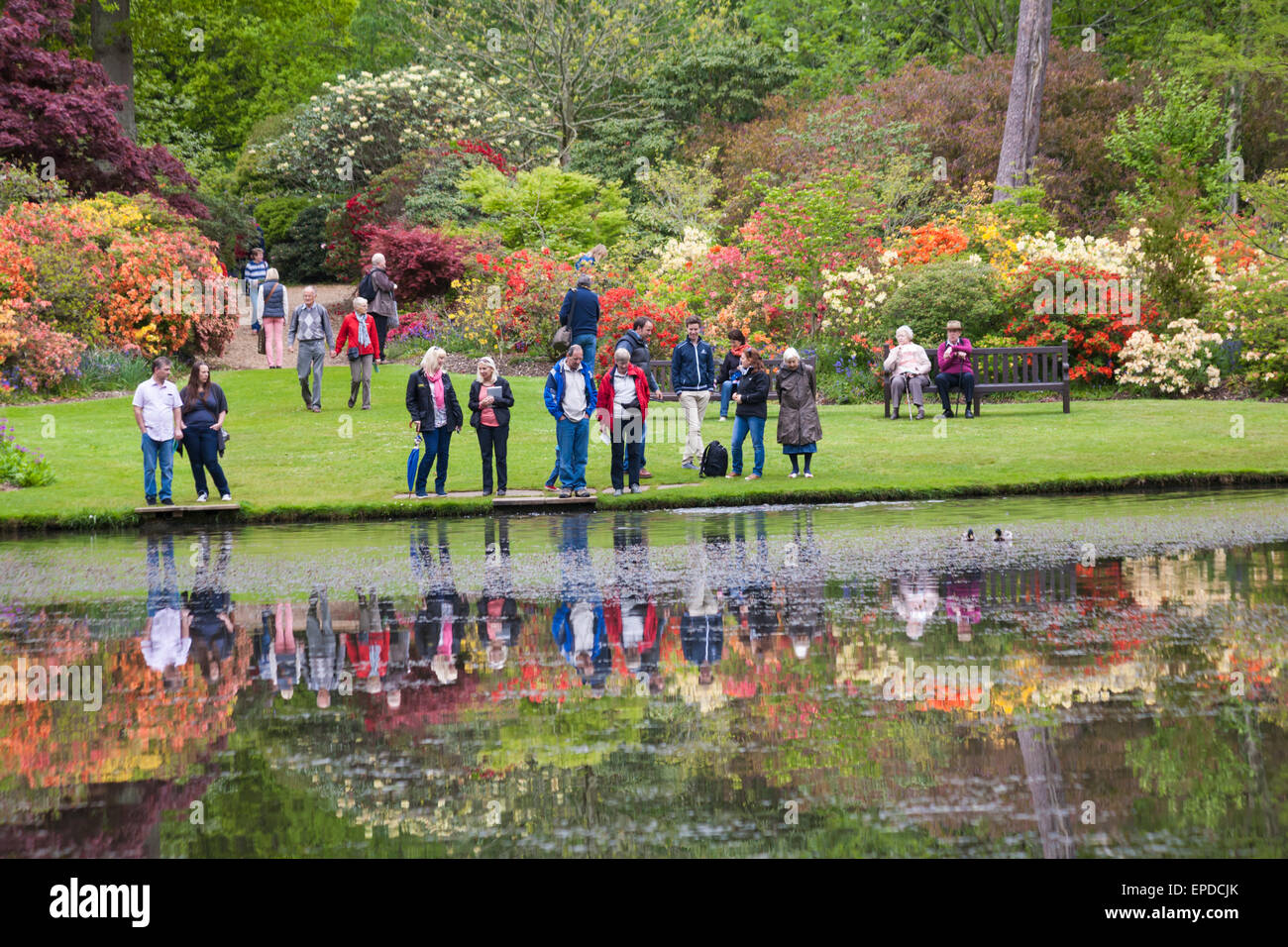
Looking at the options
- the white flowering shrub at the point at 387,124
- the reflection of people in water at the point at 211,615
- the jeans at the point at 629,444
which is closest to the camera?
the reflection of people in water at the point at 211,615

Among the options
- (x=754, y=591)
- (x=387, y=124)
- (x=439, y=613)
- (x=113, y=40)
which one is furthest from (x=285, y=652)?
(x=387, y=124)

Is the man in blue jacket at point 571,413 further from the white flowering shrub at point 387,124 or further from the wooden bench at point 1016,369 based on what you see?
the white flowering shrub at point 387,124

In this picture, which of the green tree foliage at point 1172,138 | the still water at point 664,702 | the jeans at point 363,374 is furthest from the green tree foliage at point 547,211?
the still water at point 664,702

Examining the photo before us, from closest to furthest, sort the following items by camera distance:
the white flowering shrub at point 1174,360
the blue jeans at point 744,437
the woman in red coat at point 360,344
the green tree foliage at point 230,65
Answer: the blue jeans at point 744,437 → the woman in red coat at point 360,344 → the white flowering shrub at point 1174,360 → the green tree foliage at point 230,65

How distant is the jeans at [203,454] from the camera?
16125 mm

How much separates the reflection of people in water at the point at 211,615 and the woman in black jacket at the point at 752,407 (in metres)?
6.91

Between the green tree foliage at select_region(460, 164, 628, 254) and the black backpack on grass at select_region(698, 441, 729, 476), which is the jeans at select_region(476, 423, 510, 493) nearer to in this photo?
the black backpack on grass at select_region(698, 441, 729, 476)

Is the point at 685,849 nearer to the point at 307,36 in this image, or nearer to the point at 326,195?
the point at 326,195

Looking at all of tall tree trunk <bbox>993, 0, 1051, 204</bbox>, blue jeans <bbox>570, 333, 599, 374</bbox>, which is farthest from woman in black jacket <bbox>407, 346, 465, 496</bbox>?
tall tree trunk <bbox>993, 0, 1051, 204</bbox>

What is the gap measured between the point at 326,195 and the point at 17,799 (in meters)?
41.7

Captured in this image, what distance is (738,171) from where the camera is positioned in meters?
40.3

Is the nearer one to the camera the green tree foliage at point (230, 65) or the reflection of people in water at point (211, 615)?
the reflection of people in water at point (211, 615)

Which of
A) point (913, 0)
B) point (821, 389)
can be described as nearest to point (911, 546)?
point (821, 389)

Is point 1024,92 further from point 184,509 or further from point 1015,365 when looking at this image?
point 184,509
